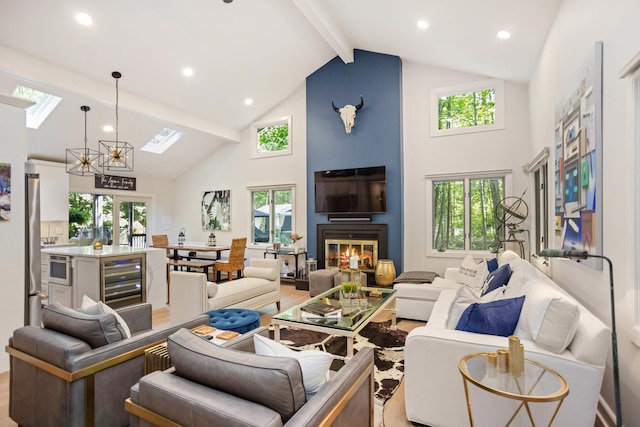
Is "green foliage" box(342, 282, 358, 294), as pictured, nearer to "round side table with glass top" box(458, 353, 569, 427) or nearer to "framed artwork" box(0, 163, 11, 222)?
"round side table with glass top" box(458, 353, 569, 427)

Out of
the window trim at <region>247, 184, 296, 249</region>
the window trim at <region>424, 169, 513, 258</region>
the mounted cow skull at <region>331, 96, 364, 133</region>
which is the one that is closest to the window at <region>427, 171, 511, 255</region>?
the window trim at <region>424, 169, 513, 258</region>

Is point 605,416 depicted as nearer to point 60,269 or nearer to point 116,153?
point 60,269

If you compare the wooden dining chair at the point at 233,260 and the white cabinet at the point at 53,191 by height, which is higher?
the white cabinet at the point at 53,191

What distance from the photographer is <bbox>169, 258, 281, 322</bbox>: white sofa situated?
12.0 feet

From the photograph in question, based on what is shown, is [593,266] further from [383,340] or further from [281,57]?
[281,57]

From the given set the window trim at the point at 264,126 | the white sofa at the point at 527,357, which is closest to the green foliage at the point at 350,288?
the white sofa at the point at 527,357

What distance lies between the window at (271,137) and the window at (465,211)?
10.8ft

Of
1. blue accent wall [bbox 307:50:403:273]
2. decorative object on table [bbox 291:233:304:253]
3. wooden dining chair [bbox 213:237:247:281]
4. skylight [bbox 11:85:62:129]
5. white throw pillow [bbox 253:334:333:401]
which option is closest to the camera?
white throw pillow [bbox 253:334:333:401]

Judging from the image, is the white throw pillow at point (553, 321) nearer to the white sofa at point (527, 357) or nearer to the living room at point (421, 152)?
the white sofa at point (527, 357)

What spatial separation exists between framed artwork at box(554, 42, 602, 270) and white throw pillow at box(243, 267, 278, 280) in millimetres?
3362

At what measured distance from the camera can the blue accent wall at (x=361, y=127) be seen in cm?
607

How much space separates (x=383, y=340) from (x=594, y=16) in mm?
3174

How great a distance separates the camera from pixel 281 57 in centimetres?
602

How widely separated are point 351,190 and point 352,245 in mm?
1046
